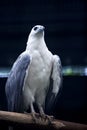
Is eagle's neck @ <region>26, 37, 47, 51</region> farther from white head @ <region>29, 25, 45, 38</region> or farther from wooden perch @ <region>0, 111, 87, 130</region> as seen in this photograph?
wooden perch @ <region>0, 111, 87, 130</region>

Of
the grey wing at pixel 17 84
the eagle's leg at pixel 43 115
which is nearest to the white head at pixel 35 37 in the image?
the grey wing at pixel 17 84

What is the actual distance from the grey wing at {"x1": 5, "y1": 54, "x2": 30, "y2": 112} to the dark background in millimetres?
268

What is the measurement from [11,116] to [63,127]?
22 cm

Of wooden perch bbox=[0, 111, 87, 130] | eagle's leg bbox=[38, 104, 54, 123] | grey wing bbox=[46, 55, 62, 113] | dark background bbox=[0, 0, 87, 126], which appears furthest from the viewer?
dark background bbox=[0, 0, 87, 126]

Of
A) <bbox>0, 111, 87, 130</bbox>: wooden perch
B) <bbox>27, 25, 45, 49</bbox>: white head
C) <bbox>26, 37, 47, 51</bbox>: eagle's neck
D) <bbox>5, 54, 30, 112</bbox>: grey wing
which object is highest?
<bbox>27, 25, 45, 49</bbox>: white head

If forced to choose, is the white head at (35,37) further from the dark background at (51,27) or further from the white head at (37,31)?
the dark background at (51,27)

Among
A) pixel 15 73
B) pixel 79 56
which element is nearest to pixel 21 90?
pixel 15 73

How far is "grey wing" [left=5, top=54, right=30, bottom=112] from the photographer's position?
196 centimetres

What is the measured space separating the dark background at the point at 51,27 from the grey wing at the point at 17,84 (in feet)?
0.88

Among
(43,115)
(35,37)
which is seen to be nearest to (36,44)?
(35,37)

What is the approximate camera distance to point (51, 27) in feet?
7.54

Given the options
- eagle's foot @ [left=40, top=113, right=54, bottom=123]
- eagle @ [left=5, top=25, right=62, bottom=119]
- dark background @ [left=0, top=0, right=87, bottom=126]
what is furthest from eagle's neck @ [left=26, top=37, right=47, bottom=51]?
eagle's foot @ [left=40, top=113, right=54, bottom=123]

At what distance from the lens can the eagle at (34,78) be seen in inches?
77.7

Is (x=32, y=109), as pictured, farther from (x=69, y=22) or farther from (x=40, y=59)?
(x=69, y=22)
